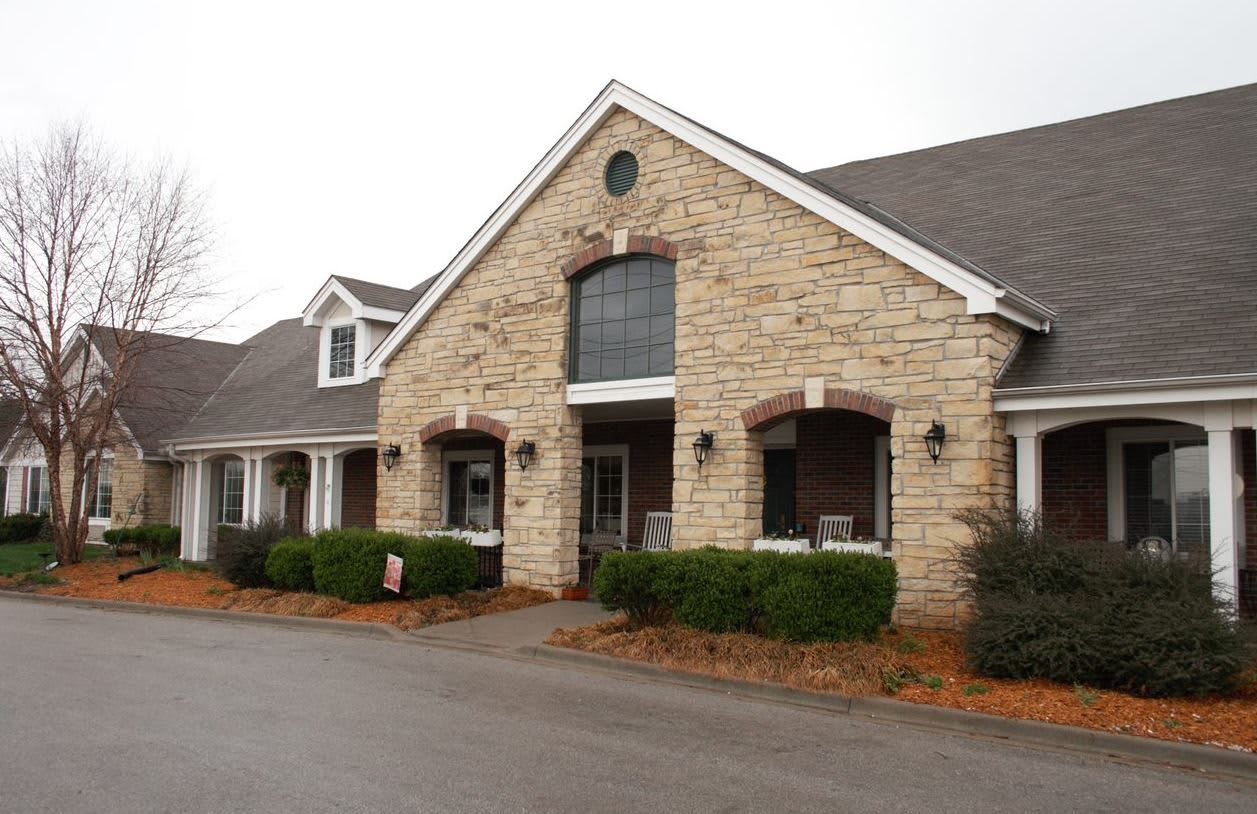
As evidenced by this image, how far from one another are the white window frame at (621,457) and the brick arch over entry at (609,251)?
12.7 ft

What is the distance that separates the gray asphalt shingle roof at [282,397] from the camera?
65.7 feet

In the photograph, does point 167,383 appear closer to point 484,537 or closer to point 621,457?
point 484,537

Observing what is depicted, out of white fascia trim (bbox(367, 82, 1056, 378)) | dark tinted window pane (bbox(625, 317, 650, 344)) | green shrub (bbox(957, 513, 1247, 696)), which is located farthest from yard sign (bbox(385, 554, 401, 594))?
green shrub (bbox(957, 513, 1247, 696))

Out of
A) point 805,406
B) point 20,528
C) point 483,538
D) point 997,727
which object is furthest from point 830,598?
point 20,528

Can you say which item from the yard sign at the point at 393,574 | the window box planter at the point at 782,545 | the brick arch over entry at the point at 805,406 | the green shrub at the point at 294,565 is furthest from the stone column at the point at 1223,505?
the green shrub at the point at 294,565

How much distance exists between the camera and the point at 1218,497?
10.1 metres

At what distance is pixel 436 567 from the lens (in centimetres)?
1420

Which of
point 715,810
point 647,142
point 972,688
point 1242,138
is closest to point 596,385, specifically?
point 647,142

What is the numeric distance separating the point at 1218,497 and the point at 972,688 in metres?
3.77

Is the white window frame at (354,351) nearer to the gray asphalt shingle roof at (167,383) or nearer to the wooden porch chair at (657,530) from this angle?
the gray asphalt shingle roof at (167,383)

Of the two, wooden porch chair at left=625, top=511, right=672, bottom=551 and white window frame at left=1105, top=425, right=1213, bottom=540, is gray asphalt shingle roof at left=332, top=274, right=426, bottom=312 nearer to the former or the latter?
wooden porch chair at left=625, top=511, right=672, bottom=551

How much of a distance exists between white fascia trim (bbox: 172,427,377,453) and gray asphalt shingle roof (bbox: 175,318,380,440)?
0.11 m

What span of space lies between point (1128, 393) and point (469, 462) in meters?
12.8

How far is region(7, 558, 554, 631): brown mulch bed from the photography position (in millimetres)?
13383
